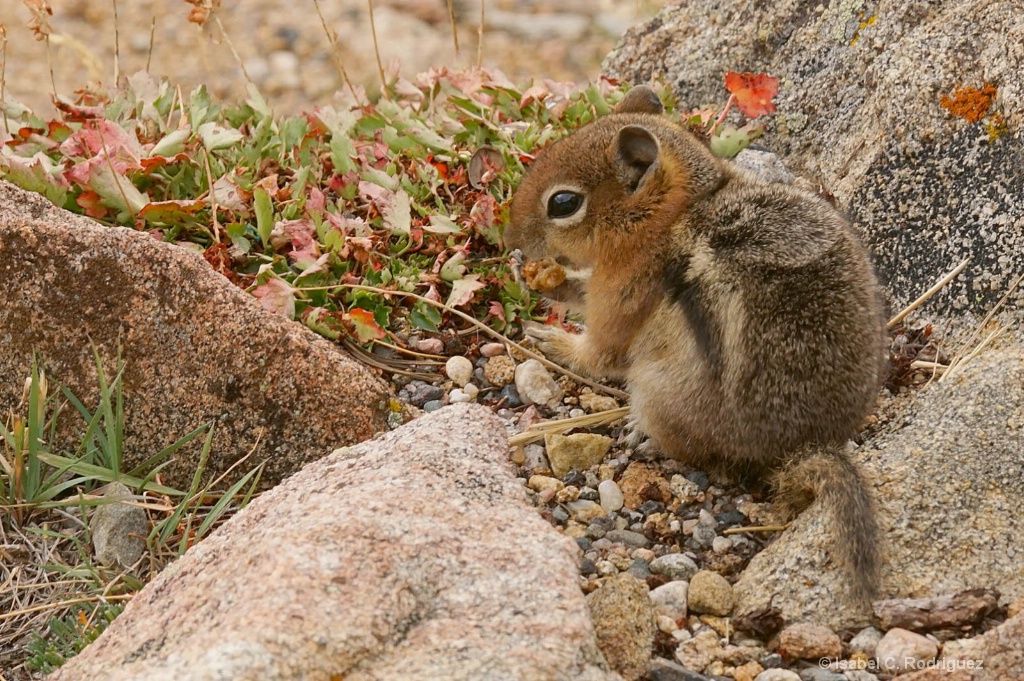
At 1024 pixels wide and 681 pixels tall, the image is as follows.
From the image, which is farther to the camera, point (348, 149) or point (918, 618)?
point (348, 149)

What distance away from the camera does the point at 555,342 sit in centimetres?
539

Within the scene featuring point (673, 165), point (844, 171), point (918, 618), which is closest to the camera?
point (918, 618)

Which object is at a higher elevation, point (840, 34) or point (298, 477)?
point (840, 34)

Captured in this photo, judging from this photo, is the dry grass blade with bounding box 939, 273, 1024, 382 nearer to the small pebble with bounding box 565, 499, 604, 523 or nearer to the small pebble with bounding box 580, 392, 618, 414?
the small pebble with bounding box 580, 392, 618, 414

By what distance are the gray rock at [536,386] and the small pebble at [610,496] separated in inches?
26.9

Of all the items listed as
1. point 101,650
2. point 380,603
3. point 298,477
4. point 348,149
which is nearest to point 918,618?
point 380,603

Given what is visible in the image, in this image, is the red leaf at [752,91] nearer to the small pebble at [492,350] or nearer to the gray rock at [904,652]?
the small pebble at [492,350]

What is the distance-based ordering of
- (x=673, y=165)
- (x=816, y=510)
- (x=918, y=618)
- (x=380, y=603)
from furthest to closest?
(x=673, y=165) → (x=816, y=510) → (x=918, y=618) → (x=380, y=603)

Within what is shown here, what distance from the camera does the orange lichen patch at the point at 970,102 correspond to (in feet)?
18.5

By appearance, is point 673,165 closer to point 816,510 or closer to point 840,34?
point 816,510

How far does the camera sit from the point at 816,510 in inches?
167

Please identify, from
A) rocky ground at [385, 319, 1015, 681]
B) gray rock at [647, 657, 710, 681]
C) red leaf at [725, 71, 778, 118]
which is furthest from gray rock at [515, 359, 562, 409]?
red leaf at [725, 71, 778, 118]

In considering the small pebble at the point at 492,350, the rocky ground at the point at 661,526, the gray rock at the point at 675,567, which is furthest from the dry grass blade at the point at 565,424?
the gray rock at the point at 675,567

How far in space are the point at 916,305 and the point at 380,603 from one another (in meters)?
3.46
